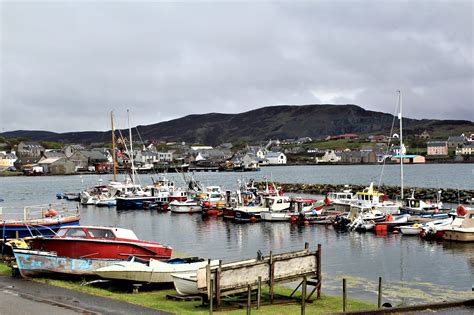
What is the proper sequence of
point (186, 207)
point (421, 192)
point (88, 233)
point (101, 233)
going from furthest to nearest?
point (421, 192), point (186, 207), point (101, 233), point (88, 233)

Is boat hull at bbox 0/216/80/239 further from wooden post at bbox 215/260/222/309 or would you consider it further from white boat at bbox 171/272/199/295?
wooden post at bbox 215/260/222/309

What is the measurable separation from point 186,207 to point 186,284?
4636cm

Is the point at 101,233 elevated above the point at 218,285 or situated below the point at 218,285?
above

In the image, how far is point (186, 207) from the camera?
66.8m

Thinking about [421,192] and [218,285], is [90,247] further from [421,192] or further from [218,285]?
[421,192]

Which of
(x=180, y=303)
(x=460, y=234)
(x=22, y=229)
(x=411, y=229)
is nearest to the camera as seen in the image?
(x=180, y=303)

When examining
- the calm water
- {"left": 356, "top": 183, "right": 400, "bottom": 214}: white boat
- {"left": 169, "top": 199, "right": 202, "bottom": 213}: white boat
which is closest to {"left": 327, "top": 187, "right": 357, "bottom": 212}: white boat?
{"left": 356, "top": 183, "right": 400, "bottom": 214}: white boat

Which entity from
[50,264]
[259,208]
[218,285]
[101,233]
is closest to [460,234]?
[259,208]

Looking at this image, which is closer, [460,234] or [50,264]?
[50,264]

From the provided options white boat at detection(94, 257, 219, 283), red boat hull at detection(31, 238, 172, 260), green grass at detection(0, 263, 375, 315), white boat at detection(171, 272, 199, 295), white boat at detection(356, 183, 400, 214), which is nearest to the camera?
green grass at detection(0, 263, 375, 315)

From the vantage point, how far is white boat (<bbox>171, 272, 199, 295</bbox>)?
67.0ft

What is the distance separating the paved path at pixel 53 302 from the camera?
58.2 feet

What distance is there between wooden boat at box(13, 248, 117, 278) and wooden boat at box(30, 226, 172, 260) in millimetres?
1378

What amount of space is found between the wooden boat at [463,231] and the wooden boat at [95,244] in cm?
2244
